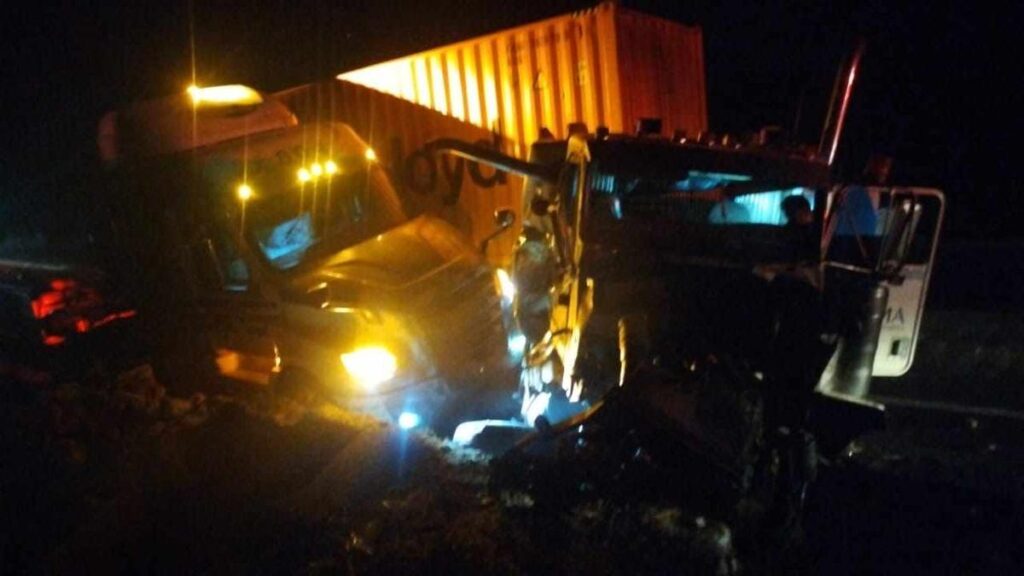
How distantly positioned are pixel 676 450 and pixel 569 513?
63 centimetres

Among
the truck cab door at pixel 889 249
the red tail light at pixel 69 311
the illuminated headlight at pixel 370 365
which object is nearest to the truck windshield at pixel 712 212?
the truck cab door at pixel 889 249

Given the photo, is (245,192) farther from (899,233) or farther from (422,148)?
(899,233)

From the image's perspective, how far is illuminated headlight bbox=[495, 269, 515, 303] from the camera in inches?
225

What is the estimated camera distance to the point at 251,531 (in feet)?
13.0

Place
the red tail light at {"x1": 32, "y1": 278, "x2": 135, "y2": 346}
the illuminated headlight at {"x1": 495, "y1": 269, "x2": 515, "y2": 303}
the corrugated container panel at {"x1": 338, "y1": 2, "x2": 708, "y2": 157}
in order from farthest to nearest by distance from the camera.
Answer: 1. the corrugated container panel at {"x1": 338, "y1": 2, "x2": 708, "y2": 157}
2. the red tail light at {"x1": 32, "y1": 278, "x2": 135, "y2": 346}
3. the illuminated headlight at {"x1": 495, "y1": 269, "x2": 515, "y2": 303}

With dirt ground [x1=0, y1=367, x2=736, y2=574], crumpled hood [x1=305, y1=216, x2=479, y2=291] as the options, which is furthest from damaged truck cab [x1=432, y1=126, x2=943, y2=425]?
dirt ground [x1=0, y1=367, x2=736, y2=574]

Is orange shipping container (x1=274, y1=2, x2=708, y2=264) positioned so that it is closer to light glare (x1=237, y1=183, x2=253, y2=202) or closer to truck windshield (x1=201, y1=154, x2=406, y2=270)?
truck windshield (x1=201, y1=154, x2=406, y2=270)

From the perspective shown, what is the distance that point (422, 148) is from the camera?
896cm

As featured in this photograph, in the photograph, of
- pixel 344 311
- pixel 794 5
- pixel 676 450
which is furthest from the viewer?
pixel 794 5

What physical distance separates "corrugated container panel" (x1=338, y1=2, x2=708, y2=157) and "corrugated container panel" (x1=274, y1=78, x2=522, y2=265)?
0.92 feet

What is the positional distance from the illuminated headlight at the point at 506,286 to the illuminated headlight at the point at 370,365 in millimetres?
1083

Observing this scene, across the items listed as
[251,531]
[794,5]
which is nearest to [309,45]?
[794,5]

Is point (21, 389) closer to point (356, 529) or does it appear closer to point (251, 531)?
point (251, 531)

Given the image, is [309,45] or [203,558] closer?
[203,558]
